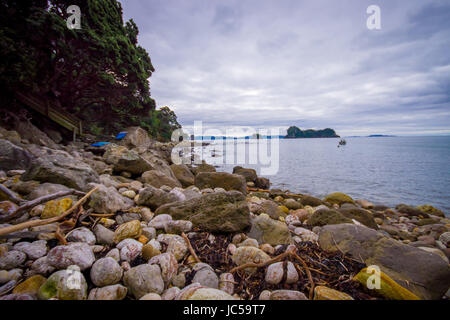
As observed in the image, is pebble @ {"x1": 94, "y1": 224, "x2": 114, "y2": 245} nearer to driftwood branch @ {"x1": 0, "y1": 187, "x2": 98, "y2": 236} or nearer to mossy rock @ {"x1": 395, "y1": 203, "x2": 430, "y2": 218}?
driftwood branch @ {"x1": 0, "y1": 187, "x2": 98, "y2": 236}

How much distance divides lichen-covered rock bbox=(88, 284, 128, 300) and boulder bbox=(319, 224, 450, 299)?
7.09ft

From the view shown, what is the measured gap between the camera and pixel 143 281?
56.3 inches

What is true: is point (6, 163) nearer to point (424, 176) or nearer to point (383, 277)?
point (383, 277)

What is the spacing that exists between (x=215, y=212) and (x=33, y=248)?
1.79 m

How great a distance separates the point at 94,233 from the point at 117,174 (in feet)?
12.3

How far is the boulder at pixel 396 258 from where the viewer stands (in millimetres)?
1752

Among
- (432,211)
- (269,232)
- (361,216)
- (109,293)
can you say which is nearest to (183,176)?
(269,232)

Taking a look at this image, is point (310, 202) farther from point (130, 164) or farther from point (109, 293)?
point (109, 293)

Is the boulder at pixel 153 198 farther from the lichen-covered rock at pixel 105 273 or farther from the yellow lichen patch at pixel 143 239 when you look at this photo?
the lichen-covered rock at pixel 105 273

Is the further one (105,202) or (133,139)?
(133,139)

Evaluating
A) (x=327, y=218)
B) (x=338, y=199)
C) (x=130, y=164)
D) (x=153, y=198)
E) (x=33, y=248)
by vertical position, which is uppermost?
(x=130, y=164)

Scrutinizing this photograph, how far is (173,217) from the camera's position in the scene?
262cm

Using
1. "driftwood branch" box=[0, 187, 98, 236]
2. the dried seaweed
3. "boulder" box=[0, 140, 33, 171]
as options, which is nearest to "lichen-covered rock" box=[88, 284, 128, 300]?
the dried seaweed

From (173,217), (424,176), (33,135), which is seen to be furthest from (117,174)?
(424,176)
